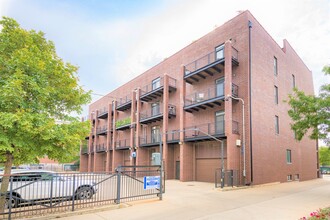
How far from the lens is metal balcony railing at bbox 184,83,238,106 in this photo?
19562 mm

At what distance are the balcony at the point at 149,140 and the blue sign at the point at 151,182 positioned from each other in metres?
13.6

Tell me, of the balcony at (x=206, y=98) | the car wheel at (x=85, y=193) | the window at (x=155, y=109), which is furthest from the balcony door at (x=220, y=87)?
the car wheel at (x=85, y=193)

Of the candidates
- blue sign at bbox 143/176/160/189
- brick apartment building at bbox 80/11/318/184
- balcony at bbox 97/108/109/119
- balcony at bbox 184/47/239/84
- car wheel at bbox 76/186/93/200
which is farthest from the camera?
balcony at bbox 97/108/109/119

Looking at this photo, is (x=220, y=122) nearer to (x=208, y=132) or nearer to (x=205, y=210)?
(x=208, y=132)

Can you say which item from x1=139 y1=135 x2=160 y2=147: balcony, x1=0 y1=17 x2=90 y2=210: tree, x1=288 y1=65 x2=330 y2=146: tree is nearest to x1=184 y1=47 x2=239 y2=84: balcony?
x1=288 y1=65 x2=330 y2=146: tree

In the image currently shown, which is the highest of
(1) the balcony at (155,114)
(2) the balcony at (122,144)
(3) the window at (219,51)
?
(3) the window at (219,51)

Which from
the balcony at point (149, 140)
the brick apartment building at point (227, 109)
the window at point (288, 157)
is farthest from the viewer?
the balcony at point (149, 140)

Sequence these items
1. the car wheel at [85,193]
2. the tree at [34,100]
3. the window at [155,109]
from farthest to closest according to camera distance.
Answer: the window at [155,109]
the car wheel at [85,193]
the tree at [34,100]

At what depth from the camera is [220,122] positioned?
19938 millimetres

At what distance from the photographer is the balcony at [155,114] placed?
25234mm

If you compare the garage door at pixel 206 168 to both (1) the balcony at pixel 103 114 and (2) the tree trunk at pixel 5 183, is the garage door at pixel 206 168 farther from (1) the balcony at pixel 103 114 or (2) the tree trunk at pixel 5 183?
(1) the balcony at pixel 103 114

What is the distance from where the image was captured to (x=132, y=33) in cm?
1822

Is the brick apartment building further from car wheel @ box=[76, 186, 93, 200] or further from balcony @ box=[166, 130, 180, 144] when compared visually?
car wheel @ box=[76, 186, 93, 200]

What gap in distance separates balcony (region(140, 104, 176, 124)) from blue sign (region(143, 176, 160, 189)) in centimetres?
1371
